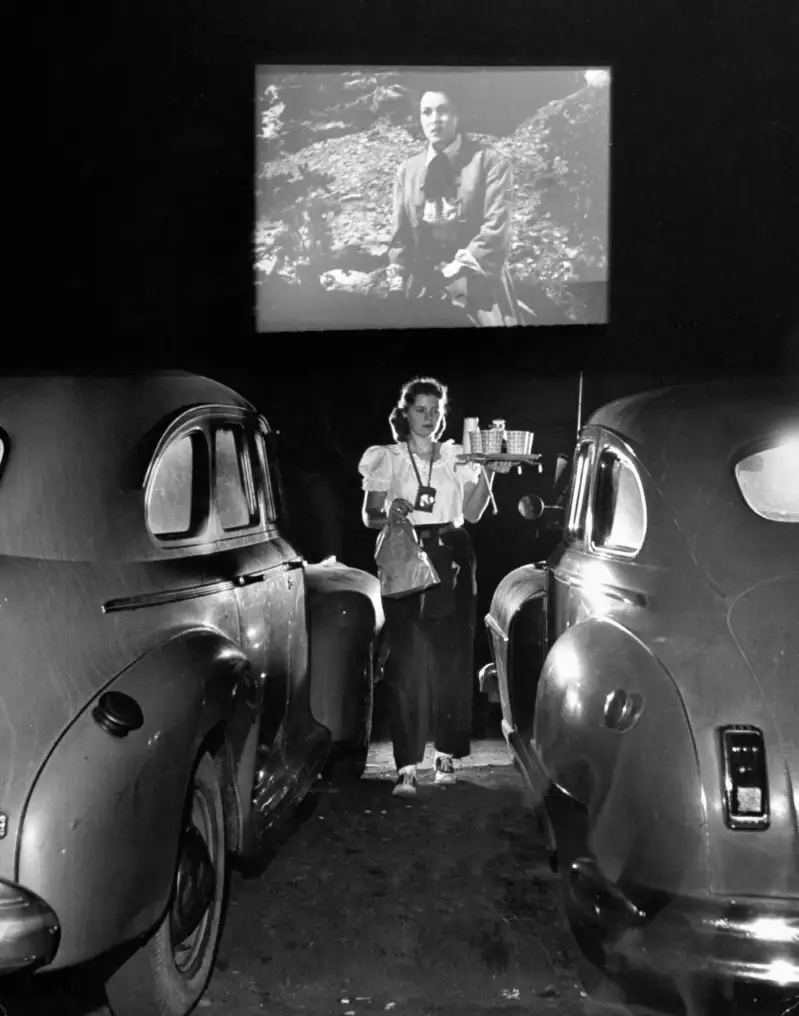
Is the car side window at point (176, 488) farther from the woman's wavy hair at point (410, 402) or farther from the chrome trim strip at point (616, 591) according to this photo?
the woman's wavy hair at point (410, 402)

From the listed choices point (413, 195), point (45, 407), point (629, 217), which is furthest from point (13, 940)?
point (629, 217)

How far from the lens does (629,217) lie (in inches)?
196

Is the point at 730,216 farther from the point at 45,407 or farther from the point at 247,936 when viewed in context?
the point at 247,936

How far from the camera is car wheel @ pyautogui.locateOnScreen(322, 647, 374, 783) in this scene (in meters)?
4.29

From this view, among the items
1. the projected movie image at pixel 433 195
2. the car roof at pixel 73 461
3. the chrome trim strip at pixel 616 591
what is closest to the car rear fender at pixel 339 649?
the chrome trim strip at pixel 616 591

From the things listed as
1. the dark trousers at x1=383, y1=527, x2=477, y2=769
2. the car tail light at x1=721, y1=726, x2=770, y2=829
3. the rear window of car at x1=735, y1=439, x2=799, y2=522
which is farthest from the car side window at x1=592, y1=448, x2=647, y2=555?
the dark trousers at x1=383, y1=527, x2=477, y2=769

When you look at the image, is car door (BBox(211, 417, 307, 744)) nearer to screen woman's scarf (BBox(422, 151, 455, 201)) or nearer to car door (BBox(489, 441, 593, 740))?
car door (BBox(489, 441, 593, 740))

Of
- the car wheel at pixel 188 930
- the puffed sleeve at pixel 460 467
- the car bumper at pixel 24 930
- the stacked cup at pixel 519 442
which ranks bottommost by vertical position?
the car wheel at pixel 188 930

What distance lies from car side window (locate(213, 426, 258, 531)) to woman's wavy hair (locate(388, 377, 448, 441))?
4.04 ft

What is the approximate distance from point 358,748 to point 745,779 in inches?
95.5

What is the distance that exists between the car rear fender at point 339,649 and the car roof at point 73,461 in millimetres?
1538

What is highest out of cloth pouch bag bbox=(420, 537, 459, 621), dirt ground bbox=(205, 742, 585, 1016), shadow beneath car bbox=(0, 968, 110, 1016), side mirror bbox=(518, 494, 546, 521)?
side mirror bbox=(518, 494, 546, 521)

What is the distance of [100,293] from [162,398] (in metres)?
2.54

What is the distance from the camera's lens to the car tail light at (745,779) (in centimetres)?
222
